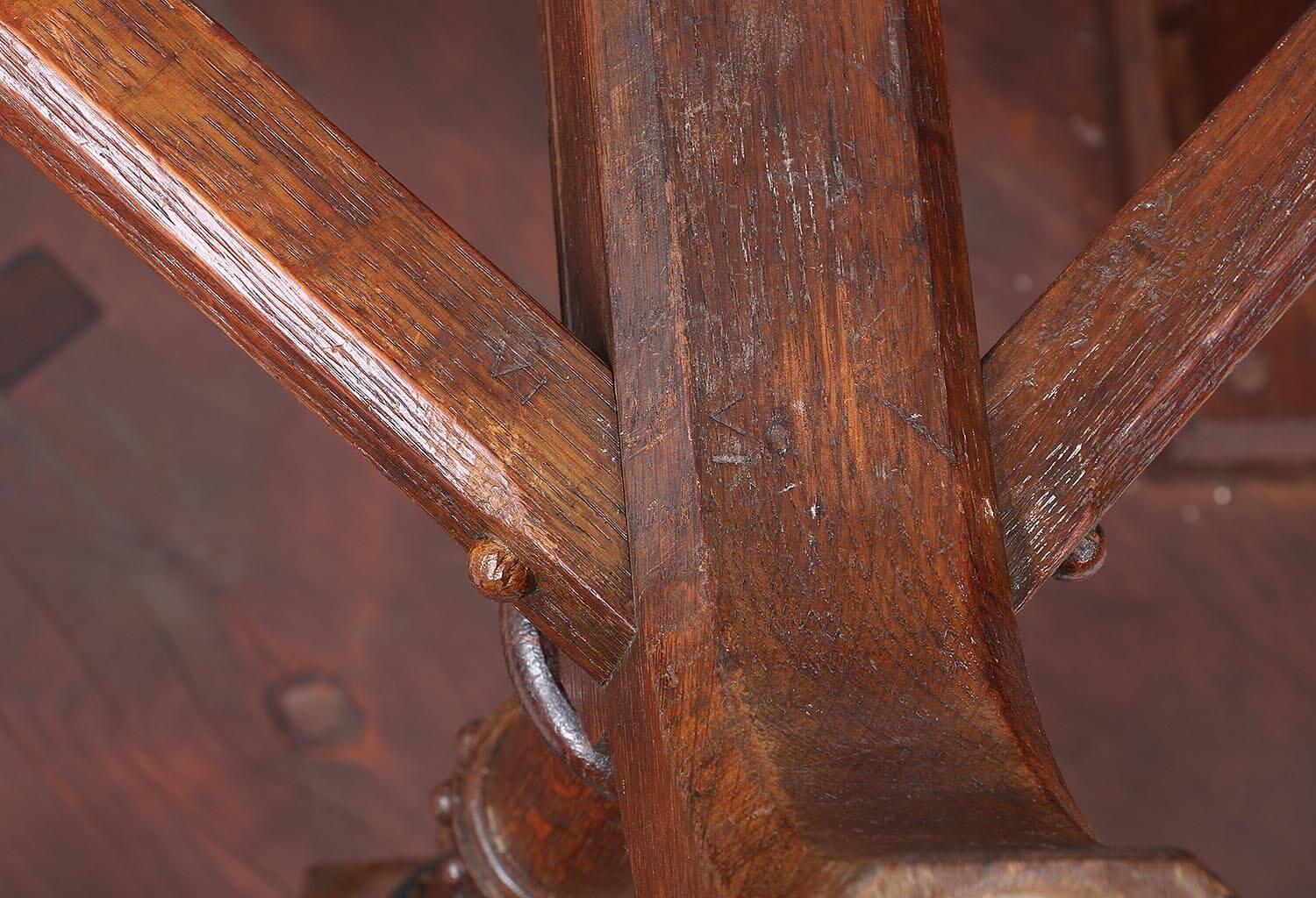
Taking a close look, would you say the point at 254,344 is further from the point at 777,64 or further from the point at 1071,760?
the point at 1071,760

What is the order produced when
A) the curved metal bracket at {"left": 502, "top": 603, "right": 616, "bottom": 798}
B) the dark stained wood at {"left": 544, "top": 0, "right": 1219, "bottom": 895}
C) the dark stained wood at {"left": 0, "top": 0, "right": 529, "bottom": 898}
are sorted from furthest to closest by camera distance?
the dark stained wood at {"left": 0, "top": 0, "right": 529, "bottom": 898}, the curved metal bracket at {"left": 502, "top": 603, "right": 616, "bottom": 798}, the dark stained wood at {"left": 544, "top": 0, "right": 1219, "bottom": 895}

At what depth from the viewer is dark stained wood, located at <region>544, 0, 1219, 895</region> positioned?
1.22ft

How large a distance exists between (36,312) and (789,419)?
100 centimetres

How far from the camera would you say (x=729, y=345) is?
399 mm

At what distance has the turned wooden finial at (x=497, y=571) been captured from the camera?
41 cm

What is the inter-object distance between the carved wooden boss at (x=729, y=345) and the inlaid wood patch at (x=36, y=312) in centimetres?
82

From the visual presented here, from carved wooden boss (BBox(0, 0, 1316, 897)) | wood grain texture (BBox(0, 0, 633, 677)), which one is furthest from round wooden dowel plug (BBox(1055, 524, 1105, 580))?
wood grain texture (BBox(0, 0, 633, 677))

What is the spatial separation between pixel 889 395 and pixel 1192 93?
3.59 ft

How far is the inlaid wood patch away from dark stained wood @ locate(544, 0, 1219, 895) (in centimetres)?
92

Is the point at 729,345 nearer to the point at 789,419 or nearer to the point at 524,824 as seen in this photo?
the point at 789,419

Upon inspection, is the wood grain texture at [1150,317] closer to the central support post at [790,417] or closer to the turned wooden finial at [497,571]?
the central support post at [790,417]

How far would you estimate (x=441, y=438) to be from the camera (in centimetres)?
41

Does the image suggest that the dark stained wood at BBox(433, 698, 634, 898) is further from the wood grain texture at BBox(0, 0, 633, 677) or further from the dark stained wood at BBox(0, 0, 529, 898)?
the dark stained wood at BBox(0, 0, 529, 898)

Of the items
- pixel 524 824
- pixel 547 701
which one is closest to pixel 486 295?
pixel 547 701
